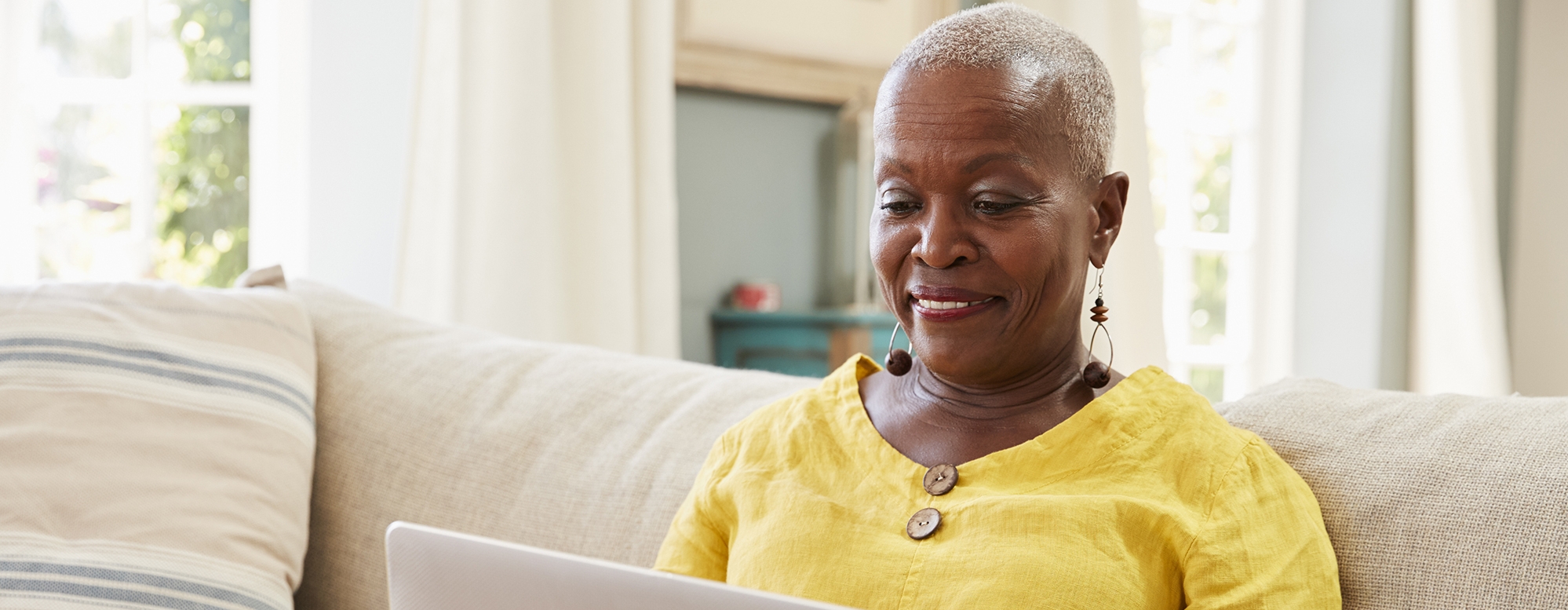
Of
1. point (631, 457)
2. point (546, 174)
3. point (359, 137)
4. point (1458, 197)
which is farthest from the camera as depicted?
point (1458, 197)

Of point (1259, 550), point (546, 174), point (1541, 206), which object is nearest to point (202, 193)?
point (546, 174)

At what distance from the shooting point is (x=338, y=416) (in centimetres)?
139

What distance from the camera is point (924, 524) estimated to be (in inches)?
33.3

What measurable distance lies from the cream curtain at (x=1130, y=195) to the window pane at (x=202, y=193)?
1.81 meters

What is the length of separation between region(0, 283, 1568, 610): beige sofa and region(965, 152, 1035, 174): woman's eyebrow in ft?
1.02

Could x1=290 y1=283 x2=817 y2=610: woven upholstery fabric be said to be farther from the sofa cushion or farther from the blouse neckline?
the blouse neckline

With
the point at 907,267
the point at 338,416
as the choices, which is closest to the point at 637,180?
the point at 338,416

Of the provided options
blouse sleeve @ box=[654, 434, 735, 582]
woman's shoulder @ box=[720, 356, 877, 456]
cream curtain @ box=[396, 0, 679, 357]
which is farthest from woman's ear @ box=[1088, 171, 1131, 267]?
cream curtain @ box=[396, 0, 679, 357]

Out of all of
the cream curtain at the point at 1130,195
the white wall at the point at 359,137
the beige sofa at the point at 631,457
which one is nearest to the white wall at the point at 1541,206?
the cream curtain at the point at 1130,195

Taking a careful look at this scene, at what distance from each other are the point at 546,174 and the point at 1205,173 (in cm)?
250

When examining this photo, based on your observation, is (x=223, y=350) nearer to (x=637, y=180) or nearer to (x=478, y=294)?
(x=478, y=294)

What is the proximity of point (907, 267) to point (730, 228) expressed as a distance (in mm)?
1964

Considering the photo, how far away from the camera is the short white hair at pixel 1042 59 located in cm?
85

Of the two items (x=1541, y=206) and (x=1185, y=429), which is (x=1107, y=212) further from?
(x=1541, y=206)
